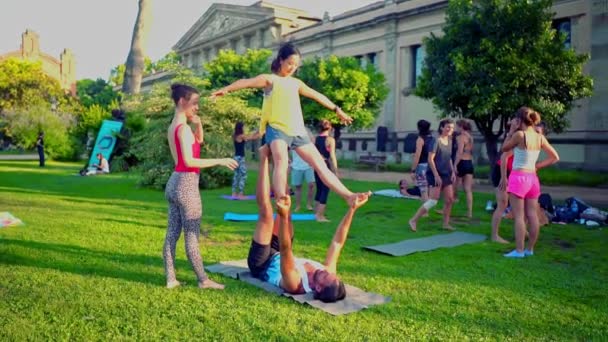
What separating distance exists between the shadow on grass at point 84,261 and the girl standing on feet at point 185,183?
0.44 meters

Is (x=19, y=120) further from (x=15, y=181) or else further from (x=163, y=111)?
(x=163, y=111)

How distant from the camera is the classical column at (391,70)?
115 feet

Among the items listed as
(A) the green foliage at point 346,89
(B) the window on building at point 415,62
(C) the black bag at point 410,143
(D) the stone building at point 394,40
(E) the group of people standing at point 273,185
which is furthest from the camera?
(B) the window on building at point 415,62

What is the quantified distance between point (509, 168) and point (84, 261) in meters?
6.03

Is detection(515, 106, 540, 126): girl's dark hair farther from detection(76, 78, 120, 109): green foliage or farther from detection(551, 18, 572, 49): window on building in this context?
detection(76, 78, 120, 109): green foliage

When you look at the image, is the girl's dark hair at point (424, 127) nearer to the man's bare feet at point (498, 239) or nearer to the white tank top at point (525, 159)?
the man's bare feet at point (498, 239)

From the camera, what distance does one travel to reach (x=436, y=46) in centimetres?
1902

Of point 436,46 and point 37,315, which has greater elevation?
point 436,46

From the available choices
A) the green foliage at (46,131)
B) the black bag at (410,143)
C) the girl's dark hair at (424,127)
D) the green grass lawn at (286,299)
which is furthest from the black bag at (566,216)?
the green foliage at (46,131)

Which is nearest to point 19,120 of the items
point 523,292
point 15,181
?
point 15,181

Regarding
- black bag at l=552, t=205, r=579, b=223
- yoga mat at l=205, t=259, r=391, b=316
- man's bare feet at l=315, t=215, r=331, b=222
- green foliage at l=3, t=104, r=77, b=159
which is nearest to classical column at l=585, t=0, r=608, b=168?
black bag at l=552, t=205, r=579, b=223

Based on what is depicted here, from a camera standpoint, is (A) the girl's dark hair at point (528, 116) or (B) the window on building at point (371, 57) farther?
(B) the window on building at point (371, 57)

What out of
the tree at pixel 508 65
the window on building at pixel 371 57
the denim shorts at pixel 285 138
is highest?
the window on building at pixel 371 57

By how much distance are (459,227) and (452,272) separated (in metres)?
3.39
